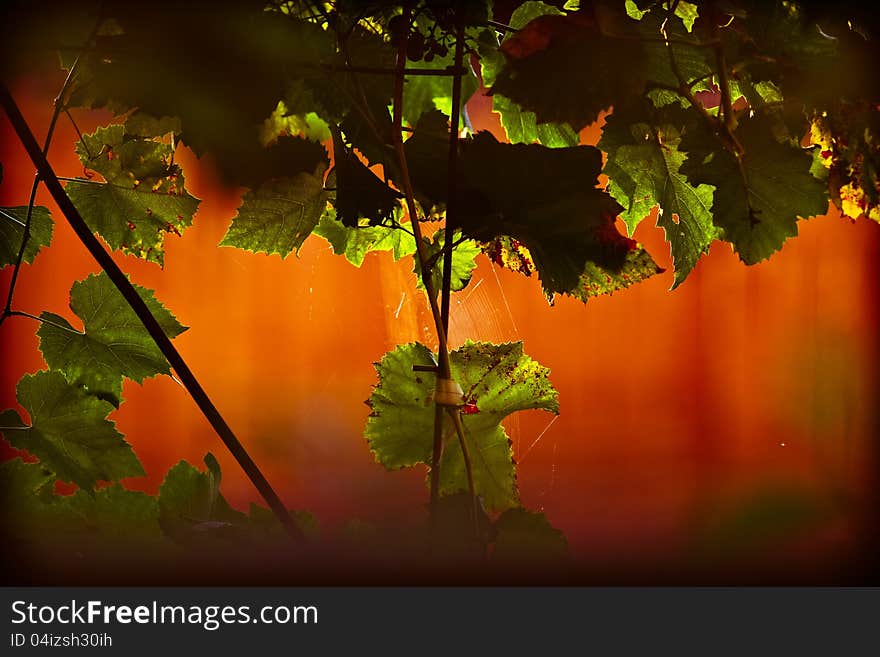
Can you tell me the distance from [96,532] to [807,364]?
127 centimetres

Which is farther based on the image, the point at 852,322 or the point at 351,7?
the point at 852,322

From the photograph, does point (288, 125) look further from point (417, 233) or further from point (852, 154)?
point (852, 154)

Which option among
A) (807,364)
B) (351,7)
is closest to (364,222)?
(351,7)

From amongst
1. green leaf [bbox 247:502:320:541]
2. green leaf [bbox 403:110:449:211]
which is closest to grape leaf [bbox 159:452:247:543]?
green leaf [bbox 247:502:320:541]

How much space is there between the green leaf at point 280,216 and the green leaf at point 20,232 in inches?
3.1

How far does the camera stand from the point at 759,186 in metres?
0.21

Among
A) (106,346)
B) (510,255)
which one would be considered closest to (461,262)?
(510,255)

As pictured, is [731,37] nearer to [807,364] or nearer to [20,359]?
[20,359]

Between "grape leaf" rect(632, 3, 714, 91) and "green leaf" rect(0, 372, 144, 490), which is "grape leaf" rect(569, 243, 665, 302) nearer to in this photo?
"grape leaf" rect(632, 3, 714, 91)

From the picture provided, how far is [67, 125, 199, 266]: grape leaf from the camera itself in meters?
0.27

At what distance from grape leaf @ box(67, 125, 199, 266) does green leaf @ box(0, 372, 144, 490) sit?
2.2 inches

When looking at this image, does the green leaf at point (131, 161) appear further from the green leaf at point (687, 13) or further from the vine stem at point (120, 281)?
the green leaf at point (687, 13)

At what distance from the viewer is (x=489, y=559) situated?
0.71ft

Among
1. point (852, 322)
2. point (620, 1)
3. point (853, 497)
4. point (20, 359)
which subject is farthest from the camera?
point (852, 322)
